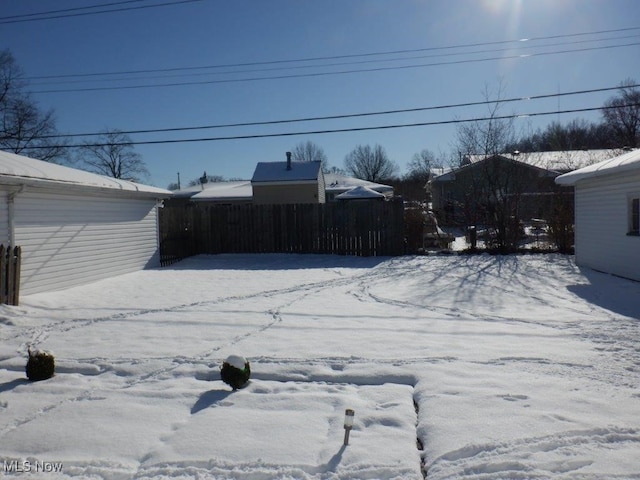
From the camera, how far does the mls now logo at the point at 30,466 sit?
314cm

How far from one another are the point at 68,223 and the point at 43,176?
4.47 feet

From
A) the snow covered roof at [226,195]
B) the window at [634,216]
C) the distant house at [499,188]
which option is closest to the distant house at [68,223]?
the distant house at [499,188]

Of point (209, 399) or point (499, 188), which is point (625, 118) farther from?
point (209, 399)

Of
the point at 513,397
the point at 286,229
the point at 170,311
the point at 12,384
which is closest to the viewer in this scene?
the point at 513,397

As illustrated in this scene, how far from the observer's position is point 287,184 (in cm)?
2614

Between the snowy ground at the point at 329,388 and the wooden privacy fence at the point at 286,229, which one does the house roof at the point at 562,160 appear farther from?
the snowy ground at the point at 329,388

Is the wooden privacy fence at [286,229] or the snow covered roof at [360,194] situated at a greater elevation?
the snow covered roof at [360,194]

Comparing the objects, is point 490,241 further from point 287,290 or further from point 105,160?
point 105,160

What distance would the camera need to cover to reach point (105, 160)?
48.9 m

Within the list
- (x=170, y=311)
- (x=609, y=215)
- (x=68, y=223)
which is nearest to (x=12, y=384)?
(x=170, y=311)

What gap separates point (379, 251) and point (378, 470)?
13130mm

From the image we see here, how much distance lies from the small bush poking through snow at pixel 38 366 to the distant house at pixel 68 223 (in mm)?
4889

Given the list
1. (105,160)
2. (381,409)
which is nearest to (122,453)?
(381,409)

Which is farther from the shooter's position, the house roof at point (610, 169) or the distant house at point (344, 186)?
the distant house at point (344, 186)
